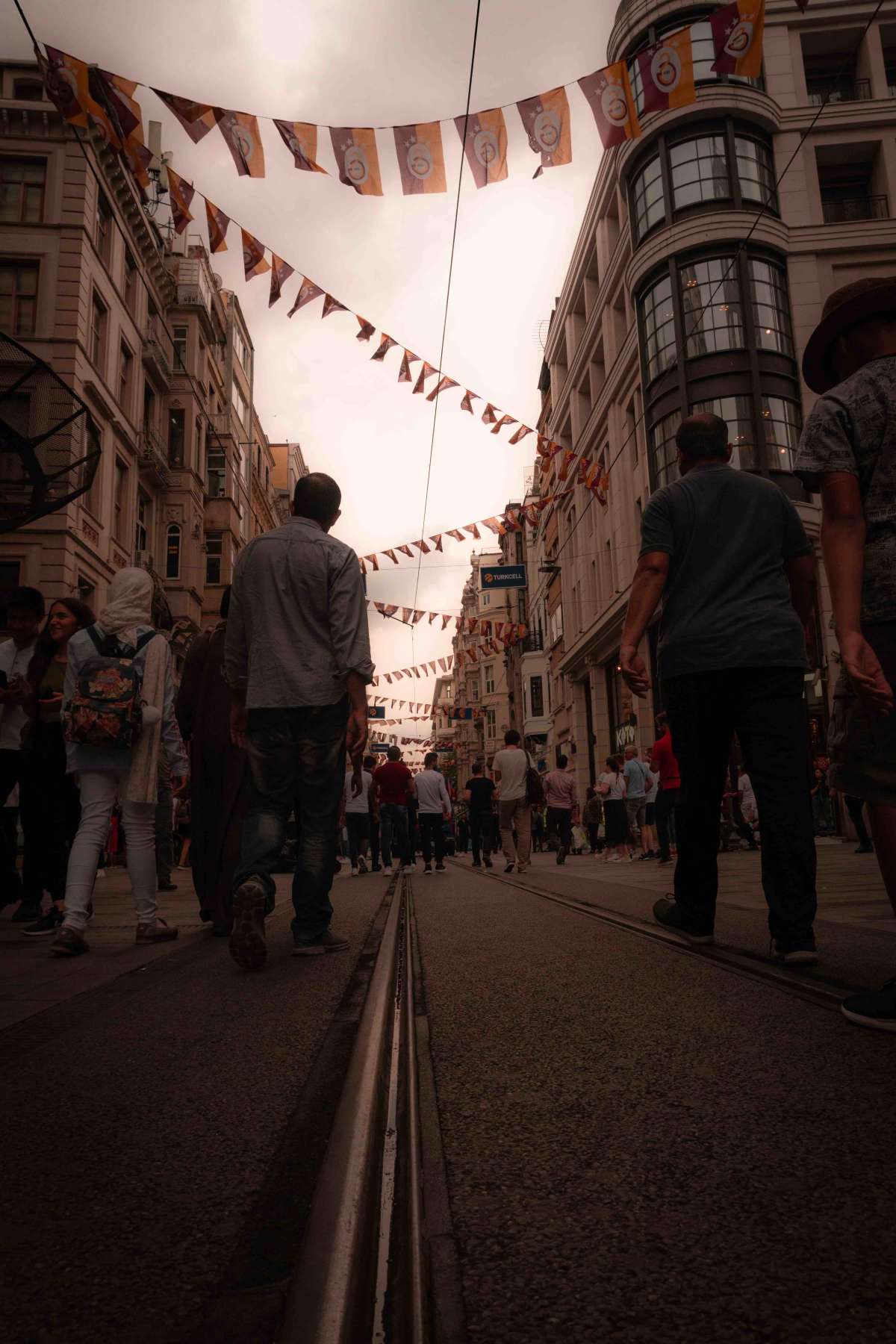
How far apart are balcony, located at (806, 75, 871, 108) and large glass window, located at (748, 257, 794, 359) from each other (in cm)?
468

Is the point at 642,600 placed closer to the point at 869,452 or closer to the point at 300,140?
the point at 869,452

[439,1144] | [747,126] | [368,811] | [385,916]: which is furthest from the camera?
[747,126]

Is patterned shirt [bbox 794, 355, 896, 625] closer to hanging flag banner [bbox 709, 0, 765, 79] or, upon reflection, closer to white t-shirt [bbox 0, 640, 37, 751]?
white t-shirt [bbox 0, 640, 37, 751]

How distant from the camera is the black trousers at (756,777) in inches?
125

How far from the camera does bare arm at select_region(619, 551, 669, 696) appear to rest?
3.56m

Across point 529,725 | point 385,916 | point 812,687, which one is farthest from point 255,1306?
point 529,725

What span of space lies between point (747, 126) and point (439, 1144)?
85.6ft

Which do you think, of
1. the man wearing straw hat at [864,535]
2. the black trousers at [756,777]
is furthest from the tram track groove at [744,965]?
the man wearing straw hat at [864,535]

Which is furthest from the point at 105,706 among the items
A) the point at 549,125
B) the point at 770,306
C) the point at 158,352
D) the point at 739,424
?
the point at 158,352

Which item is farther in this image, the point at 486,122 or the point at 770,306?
the point at 770,306

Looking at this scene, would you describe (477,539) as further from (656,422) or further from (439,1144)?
(439,1144)

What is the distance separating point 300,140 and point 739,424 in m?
14.9

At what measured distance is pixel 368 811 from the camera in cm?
1425

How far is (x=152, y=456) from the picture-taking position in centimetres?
2814
